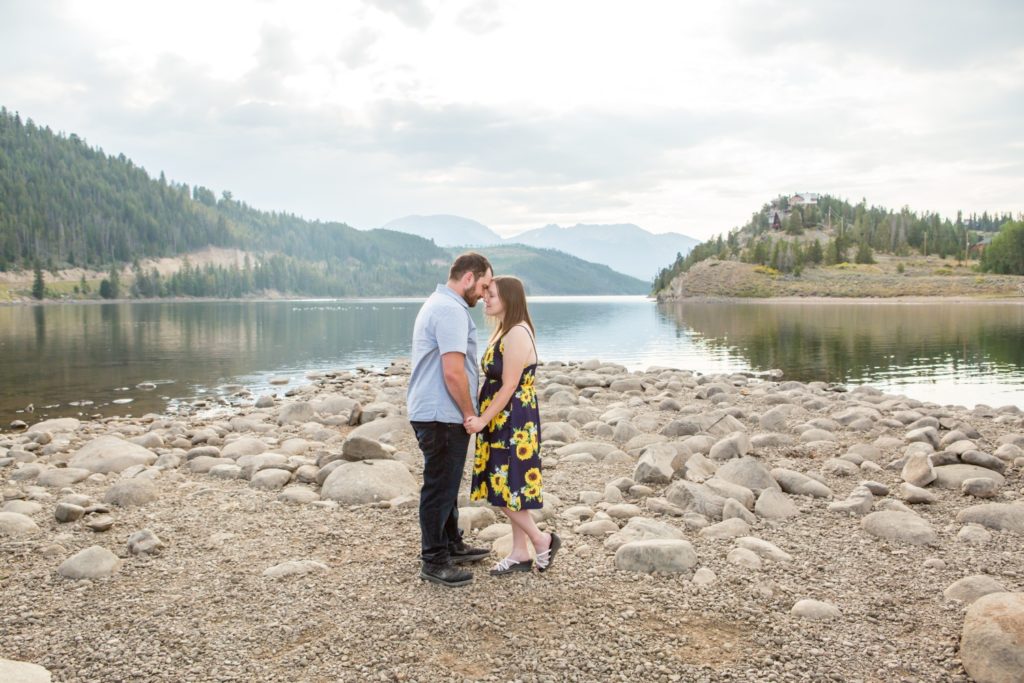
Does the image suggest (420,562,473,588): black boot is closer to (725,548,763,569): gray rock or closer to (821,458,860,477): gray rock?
(725,548,763,569): gray rock

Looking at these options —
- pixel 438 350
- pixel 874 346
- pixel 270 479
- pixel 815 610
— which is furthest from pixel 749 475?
pixel 874 346

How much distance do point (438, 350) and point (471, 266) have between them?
2.61 ft

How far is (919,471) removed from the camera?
9.78 m

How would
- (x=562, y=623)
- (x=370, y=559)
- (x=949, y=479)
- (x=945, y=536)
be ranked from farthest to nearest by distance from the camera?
(x=949, y=479)
(x=945, y=536)
(x=370, y=559)
(x=562, y=623)

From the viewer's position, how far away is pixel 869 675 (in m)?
4.76

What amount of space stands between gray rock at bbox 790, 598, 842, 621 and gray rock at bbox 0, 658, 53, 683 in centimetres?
551

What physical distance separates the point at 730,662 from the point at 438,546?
264 cm

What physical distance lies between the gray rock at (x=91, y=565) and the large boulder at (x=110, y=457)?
4826 millimetres

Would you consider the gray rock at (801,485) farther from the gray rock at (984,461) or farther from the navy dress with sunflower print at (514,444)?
the navy dress with sunflower print at (514,444)

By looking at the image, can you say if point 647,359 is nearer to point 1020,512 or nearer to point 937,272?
point 1020,512

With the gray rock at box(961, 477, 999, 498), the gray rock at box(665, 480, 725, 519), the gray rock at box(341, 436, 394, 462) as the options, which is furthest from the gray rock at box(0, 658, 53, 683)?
the gray rock at box(961, 477, 999, 498)

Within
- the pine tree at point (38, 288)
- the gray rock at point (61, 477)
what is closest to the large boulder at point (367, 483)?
the gray rock at point (61, 477)

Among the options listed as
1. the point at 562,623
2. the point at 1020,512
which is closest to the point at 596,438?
the point at 1020,512

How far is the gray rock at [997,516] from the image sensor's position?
26.0 feet
